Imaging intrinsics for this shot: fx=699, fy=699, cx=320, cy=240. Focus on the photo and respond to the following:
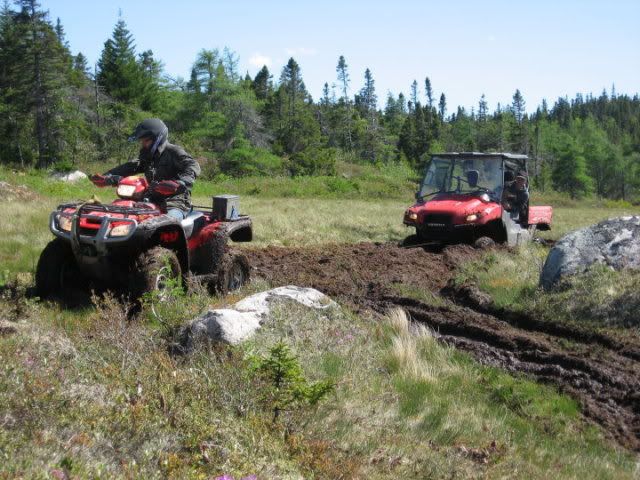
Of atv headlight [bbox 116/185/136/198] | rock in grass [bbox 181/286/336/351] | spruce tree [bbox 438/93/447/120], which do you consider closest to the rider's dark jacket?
atv headlight [bbox 116/185/136/198]

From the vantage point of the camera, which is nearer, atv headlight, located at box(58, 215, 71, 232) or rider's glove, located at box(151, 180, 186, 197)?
atv headlight, located at box(58, 215, 71, 232)

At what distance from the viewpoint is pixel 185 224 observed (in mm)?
7512

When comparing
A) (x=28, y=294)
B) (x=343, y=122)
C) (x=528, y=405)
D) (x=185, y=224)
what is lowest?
(x=528, y=405)

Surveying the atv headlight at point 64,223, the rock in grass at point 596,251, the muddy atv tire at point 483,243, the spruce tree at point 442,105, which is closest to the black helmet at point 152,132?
the atv headlight at point 64,223

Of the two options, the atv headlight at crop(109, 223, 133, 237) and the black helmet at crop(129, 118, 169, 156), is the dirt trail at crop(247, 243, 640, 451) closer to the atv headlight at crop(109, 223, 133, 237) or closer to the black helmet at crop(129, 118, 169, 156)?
the black helmet at crop(129, 118, 169, 156)

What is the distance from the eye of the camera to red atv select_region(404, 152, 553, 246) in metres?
13.0

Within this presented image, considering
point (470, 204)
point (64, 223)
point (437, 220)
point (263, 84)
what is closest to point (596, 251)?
point (470, 204)

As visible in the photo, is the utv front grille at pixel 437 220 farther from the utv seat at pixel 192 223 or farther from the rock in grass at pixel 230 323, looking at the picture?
the rock in grass at pixel 230 323

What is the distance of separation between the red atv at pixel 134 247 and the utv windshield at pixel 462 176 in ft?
22.1

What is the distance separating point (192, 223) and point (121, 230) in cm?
122

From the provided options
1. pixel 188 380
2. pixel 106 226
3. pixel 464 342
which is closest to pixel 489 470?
pixel 188 380

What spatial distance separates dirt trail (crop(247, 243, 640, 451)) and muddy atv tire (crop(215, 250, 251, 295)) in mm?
864

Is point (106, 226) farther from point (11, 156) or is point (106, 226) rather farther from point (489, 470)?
point (11, 156)

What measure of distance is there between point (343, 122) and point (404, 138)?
8450 millimetres
